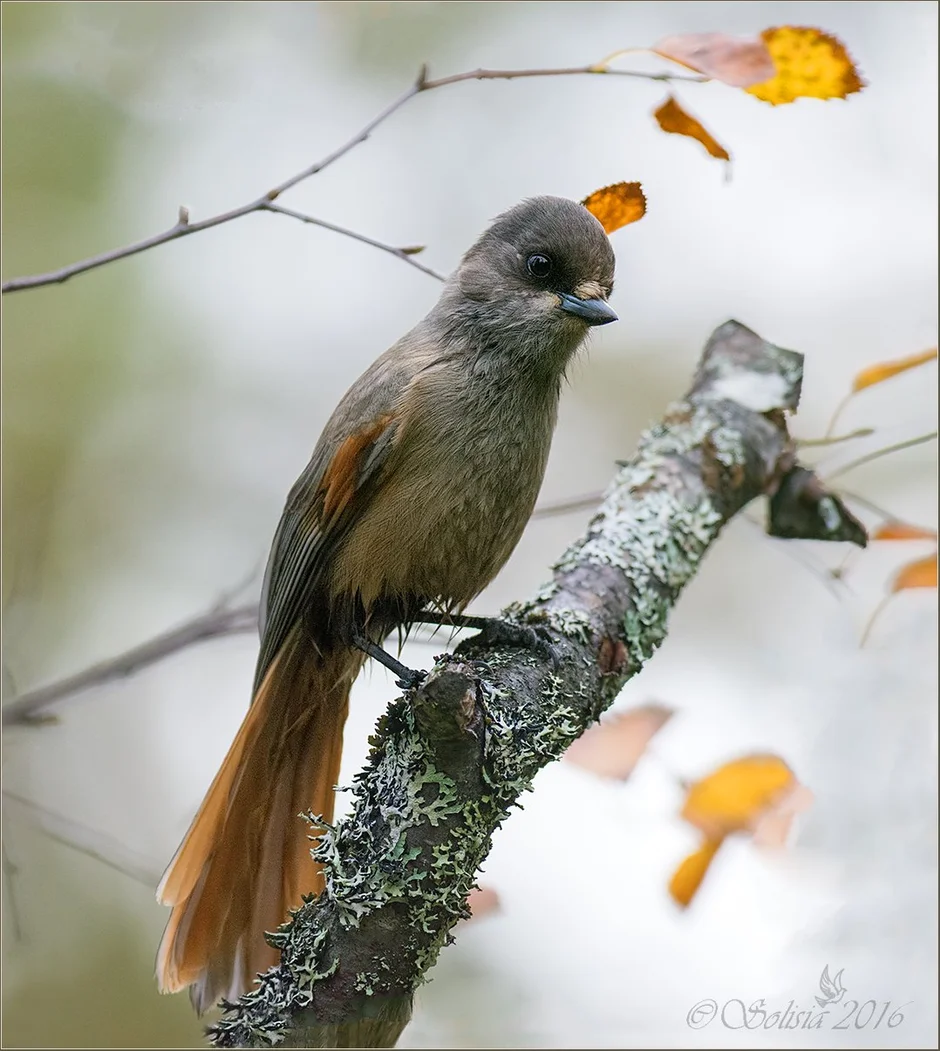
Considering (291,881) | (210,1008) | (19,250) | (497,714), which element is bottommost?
(210,1008)

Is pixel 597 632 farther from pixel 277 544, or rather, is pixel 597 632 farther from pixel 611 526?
pixel 277 544

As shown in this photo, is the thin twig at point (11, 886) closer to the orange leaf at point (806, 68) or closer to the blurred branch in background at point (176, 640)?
the blurred branch in background at point (176, 640)

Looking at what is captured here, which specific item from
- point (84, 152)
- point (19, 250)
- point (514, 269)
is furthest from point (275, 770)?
point (84, 152)

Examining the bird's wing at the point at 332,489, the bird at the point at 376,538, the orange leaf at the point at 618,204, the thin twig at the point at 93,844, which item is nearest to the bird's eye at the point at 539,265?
the bird at the point at 376,538

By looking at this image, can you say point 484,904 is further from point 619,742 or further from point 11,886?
point 11,886

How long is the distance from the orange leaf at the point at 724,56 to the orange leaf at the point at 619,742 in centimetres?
170

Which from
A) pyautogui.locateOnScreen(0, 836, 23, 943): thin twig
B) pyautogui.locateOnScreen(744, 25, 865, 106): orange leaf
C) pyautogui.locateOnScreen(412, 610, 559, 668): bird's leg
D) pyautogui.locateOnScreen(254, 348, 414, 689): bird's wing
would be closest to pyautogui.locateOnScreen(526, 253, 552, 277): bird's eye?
pyautogui.locateOnScreen(254, 348, 414, 689): bird's wing

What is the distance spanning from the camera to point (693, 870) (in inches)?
131

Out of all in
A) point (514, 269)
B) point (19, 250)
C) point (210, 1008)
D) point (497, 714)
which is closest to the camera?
point (497, 714)

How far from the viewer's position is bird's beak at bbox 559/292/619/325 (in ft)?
9.73

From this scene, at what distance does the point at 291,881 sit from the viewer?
9.53 feet

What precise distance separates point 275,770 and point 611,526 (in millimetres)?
1248

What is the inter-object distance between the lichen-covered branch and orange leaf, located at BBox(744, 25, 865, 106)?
4.38 ft

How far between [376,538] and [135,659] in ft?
2.79
